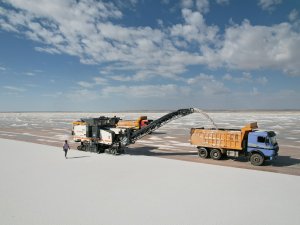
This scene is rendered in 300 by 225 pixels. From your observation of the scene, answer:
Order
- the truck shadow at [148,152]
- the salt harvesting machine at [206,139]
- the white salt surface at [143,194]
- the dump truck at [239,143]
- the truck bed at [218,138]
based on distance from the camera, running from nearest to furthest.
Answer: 1. the white salt surface at [143,194]
2. the dump truck at [239,143]
3. the salt harvesting machine at [206,139]
4. the truck bed at [218,138]
5. the truck shadow at [148,152]

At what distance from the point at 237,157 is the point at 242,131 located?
3.56 m

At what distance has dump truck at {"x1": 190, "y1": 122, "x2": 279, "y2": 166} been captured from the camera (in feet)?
71.9

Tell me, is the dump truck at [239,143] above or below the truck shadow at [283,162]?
above

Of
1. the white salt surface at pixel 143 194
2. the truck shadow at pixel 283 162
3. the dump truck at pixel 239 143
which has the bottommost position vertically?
the white salt surface at pixel 143 194

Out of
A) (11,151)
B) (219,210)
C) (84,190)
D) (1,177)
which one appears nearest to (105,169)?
(84,190)

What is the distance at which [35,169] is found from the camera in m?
19.6

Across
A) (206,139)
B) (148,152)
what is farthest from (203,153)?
(148,152)

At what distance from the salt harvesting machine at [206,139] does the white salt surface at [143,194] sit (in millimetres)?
3467

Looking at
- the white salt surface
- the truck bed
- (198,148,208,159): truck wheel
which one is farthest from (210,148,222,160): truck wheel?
the white salt surface

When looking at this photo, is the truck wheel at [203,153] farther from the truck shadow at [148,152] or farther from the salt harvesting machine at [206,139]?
the truck shadow at [148,152]

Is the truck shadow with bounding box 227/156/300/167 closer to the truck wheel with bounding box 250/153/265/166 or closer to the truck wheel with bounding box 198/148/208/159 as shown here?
the truck wheel with bounding box 250/153/265/166

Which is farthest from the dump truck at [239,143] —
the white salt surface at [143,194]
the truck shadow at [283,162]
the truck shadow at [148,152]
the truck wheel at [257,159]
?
the white salt surface at [143,194]

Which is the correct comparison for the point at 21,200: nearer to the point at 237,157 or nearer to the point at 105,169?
the point at 105,169

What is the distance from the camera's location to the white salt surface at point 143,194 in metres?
11.4
